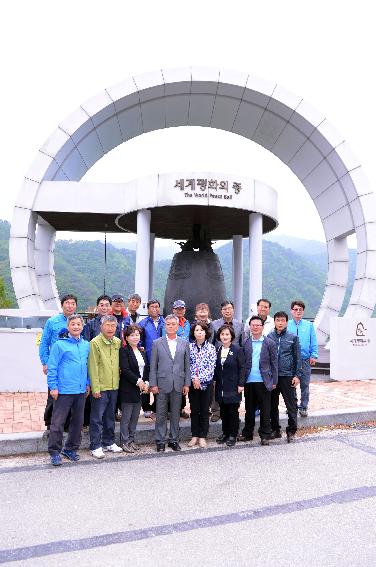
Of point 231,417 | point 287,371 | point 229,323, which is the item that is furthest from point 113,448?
point 287,371

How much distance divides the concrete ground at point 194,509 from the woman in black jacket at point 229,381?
1.45 feet

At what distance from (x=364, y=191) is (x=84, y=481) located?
15.5 metres

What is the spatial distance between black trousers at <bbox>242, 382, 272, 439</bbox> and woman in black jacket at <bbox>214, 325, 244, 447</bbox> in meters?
0.25

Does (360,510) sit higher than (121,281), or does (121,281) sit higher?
(121,281)

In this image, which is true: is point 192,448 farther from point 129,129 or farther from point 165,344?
point 129,129

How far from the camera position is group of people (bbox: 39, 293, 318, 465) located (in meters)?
5.03

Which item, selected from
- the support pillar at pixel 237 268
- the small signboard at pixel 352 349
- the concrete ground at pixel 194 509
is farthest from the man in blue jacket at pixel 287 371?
the support pillar at pixel 237 268

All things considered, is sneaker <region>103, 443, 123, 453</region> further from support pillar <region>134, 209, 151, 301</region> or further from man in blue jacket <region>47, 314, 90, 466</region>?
support pillar <region>134, 209, 151, 301</region>

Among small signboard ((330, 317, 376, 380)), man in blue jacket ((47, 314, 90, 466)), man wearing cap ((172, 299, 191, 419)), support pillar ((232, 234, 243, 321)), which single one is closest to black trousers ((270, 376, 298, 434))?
man wearing cap ((172, 299, 191, 419))

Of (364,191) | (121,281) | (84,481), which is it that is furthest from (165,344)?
(121,281)

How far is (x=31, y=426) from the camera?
6.23 m

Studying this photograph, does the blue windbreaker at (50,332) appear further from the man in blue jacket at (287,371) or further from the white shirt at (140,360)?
the man in blue jacket at (287,371)

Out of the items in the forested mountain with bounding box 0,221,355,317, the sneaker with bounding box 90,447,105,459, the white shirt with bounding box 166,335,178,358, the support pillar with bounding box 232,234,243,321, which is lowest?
the sneaker with bounding box 90,447,105,459

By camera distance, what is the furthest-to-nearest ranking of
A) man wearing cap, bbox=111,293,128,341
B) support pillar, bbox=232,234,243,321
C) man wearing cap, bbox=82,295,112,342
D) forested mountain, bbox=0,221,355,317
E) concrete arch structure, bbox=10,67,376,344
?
forested mountain, bbox=0,221,355,317
support pillar, bbox=232,234,243,321
concrete arch structure, bbox=10,67,376,344
man wearing cap, bbox=111,293,128,341
man wearing cap, bbox=82,295,112,342
